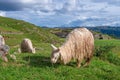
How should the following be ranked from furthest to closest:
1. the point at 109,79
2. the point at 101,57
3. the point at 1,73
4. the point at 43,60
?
the point at 101,57
the point at 43,60
the point at 109,79
the point at 1,73

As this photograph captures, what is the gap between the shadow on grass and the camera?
23062 mm

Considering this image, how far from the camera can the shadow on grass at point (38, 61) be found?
75.7 ft

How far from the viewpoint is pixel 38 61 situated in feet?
80.0

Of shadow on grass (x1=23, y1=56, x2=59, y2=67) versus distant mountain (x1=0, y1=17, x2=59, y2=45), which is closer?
shadow on grass (x1=23, y1=56, x2=59, y2=67)

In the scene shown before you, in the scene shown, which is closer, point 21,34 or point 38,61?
point 38,61

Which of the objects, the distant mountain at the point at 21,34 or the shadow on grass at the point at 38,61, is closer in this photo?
the shadow on grass at the point at 38,61

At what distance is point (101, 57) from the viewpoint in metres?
32.7

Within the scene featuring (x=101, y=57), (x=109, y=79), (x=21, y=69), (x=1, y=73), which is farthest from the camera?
(x=101, y=57)

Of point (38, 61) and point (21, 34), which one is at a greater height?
point (38, 61)

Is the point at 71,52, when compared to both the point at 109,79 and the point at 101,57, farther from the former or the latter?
the point at 101,57

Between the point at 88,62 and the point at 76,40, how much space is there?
2.54 m

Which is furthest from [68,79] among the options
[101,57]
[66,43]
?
[101,57]

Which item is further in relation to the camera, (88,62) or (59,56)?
(88,62)

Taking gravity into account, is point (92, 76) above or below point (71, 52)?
below
